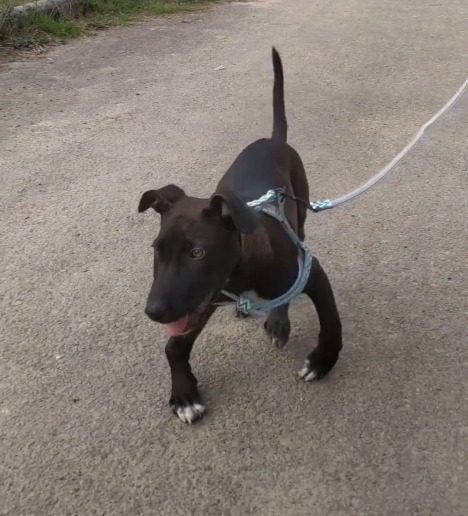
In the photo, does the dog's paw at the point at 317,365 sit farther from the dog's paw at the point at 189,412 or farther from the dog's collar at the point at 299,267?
the dog's paw at the point at 189,412

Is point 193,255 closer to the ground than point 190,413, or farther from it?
farther from it

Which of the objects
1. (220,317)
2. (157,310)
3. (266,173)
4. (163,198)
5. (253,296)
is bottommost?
(220,317)

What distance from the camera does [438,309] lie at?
10.9 ft

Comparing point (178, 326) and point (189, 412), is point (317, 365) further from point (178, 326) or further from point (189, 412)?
point (178, 326)

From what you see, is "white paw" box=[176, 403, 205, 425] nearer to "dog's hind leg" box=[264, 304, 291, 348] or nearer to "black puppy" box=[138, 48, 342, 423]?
"black puppy" box=[138, 48, 342, 423]

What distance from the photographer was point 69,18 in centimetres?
808

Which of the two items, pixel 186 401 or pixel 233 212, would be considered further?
pixel 186 401

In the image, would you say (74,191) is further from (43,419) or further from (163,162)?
(43,419)

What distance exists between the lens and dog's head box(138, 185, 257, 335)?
217 cm

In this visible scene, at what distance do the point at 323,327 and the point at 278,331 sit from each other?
0.93ft

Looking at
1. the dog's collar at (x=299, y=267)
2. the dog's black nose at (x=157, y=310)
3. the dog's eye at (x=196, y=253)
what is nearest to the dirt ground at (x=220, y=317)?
the dog's collar at (x=299, y=267)

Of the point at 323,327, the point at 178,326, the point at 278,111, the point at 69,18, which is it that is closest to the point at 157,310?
the point at 178,326

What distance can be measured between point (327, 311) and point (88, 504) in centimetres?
106

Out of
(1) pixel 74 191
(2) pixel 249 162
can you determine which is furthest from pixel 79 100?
(2) pixel 249 162
